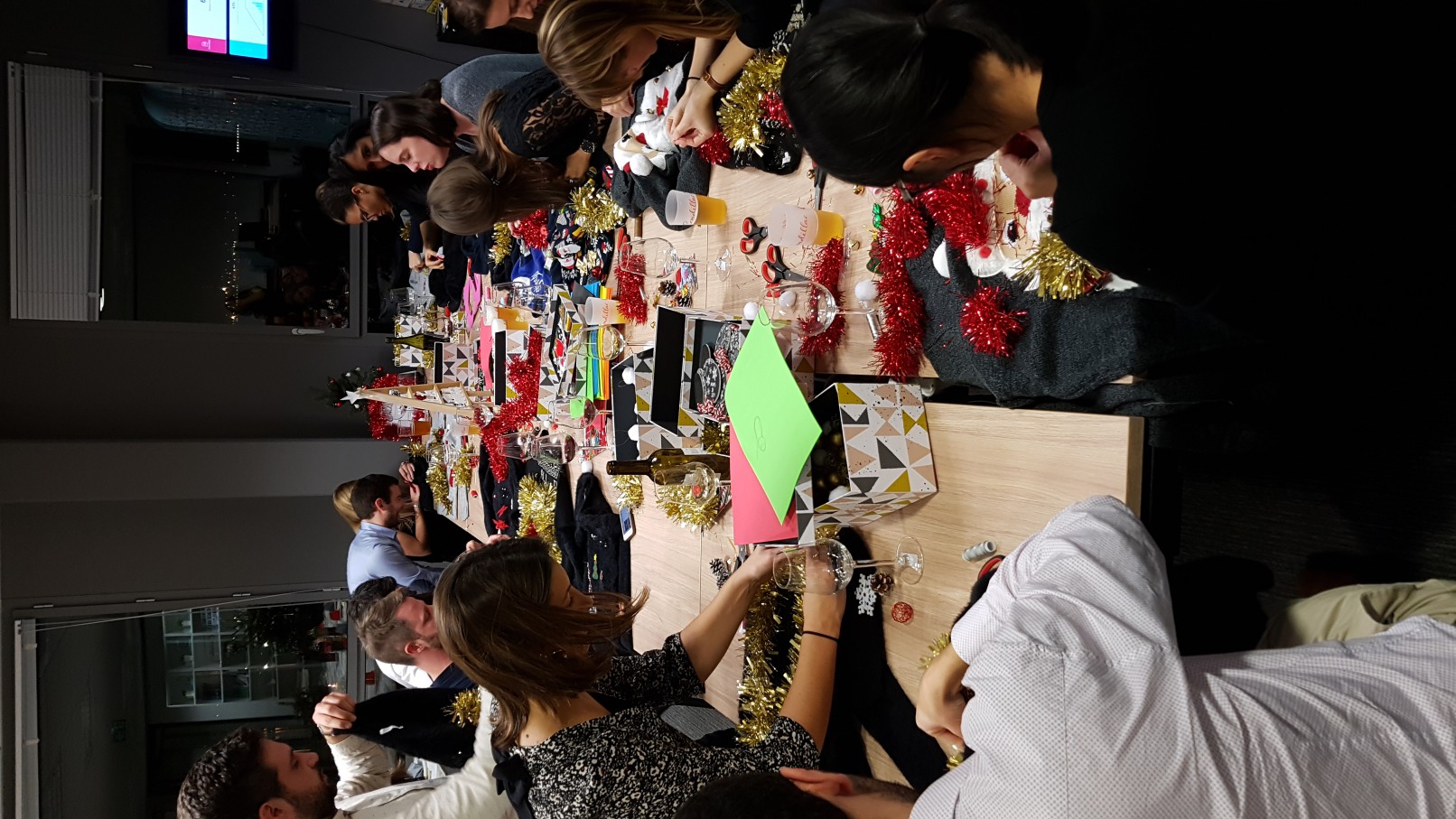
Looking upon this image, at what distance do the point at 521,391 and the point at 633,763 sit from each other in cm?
167

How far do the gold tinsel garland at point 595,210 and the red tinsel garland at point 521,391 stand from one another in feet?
1.78

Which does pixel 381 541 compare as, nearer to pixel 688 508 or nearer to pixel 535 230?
pixel 535 230

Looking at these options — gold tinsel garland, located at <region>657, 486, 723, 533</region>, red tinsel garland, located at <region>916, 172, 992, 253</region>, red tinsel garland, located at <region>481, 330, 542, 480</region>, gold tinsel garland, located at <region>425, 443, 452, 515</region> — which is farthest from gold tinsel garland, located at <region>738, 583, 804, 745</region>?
gold tinsel garland, located at <region>425, 443, 452, 515</region>

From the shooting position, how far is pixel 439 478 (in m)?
4.16

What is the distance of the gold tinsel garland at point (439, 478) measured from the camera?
13.4 ft

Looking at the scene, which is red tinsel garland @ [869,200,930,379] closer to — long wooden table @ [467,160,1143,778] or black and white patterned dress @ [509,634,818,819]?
long wooden table @ [467,160,1143,778]

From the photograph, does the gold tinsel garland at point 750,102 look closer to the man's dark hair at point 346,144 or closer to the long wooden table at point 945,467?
the long wooden table at point 945,467

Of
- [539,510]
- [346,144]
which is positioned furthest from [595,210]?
[346,144]

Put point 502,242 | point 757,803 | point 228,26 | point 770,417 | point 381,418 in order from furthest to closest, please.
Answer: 1. point 381,418
2. point 228,26
3. point 502,242
4. point 770,417
5. point 757,803

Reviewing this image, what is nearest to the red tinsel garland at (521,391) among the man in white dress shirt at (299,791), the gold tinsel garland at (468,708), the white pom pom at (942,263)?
the gold tinsel garland at (468,708)

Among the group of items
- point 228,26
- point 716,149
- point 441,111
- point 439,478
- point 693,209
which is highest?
point 228,26

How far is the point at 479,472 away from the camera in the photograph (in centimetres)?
350

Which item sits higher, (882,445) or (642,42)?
(642,42)

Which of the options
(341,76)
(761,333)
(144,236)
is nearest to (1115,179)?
(761,333)
